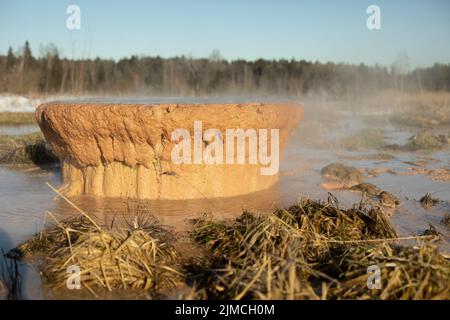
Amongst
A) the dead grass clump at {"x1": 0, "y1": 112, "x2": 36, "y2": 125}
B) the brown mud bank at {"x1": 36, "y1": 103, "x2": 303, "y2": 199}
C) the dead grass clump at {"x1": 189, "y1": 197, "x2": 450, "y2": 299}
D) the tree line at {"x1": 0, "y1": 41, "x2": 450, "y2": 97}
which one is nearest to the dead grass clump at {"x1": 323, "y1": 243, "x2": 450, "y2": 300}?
the dead grass clump at {"x1": 189, "y1": 197, "x2": 450, "y2": 299}

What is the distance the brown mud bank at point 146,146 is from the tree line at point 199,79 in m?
16.5

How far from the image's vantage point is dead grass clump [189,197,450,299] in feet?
8.88

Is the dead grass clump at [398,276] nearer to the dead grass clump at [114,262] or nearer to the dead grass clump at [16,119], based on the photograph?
the dead grass clump at [114,262]

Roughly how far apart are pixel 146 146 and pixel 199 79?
2295 cm

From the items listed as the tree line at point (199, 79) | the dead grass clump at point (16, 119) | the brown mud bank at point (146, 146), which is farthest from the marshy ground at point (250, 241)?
the tree line at point (199, 79)

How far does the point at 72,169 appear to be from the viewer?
574 centimetres

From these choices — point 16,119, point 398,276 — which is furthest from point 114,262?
point 16,119

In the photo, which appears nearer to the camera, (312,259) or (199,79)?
(312,259)

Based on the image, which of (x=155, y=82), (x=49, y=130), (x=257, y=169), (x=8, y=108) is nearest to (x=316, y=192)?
(x=257, y=169)

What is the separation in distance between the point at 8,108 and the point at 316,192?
52.7 feet

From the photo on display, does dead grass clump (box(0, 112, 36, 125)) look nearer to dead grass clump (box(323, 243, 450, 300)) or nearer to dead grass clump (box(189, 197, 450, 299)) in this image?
dead grass clump (box(189, 197, 450, 299))

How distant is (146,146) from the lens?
5.19 metres

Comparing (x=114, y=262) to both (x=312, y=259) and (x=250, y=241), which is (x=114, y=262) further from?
(x=312, y=259)
